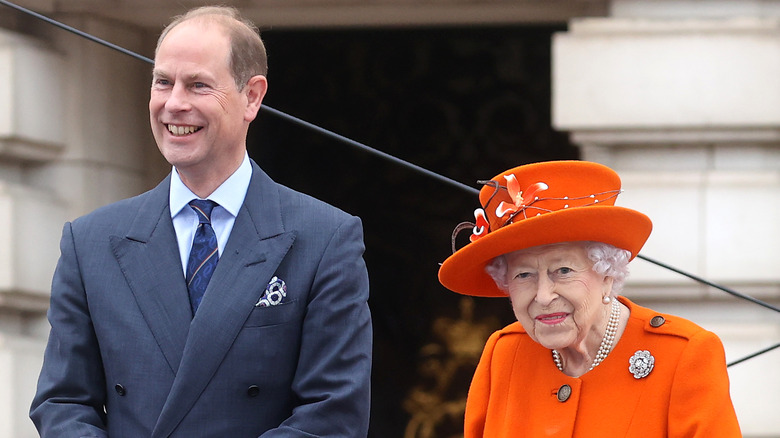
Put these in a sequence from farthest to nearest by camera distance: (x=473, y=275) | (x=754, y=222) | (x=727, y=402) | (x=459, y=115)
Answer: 1. (x=459, y=115)
2. (x=754, y=222)
3. (x=473, y=275)
4. (x=727, y=402)

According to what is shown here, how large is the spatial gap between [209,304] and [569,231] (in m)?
0.84

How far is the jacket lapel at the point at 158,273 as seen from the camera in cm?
334

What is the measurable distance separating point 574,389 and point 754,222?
248cm

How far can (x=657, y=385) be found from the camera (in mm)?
3299

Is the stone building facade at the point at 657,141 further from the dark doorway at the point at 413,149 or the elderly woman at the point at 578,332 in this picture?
the elderly woman at the point at 578,332

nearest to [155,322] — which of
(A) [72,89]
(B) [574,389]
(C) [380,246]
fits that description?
(B) [574,389]

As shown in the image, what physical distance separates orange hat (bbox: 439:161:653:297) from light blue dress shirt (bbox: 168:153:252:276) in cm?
53

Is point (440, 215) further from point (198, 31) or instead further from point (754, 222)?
point (198, 31)

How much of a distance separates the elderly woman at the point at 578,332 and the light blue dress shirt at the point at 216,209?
530 millimetres

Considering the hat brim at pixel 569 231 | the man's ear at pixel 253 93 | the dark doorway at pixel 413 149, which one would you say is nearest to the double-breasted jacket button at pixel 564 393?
the hat brim at pixel 569 231

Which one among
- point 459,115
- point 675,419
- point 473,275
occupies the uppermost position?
point 459,115

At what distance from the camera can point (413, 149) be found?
6.79 metres

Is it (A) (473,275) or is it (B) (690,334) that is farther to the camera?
(A) (473,275)

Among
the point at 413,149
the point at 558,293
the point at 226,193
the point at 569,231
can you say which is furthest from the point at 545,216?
the point at 413,149
